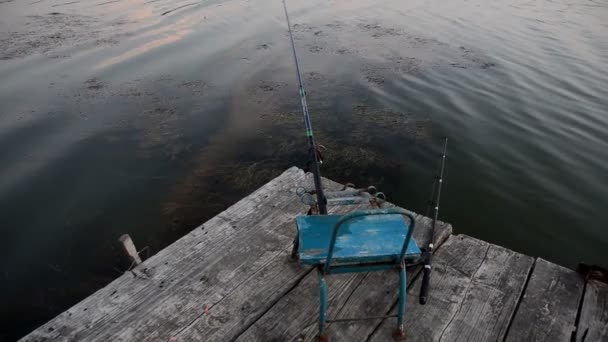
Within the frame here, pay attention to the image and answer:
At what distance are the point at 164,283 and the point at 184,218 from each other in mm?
2428

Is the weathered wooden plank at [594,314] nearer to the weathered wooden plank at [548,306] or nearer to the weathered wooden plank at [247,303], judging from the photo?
the weathered wooden plank at [548,306]

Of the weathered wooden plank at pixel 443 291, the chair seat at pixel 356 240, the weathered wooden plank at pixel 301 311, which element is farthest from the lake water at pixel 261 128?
the chair seat at pixel 356 240

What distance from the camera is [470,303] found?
3.15 meters

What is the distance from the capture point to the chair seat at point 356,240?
8.33 ft

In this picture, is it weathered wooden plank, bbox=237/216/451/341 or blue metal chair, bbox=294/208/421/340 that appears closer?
blue metal chair, bbox=294/208/421/340

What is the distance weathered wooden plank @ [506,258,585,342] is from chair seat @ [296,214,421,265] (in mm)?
1108

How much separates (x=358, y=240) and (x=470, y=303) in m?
1.20

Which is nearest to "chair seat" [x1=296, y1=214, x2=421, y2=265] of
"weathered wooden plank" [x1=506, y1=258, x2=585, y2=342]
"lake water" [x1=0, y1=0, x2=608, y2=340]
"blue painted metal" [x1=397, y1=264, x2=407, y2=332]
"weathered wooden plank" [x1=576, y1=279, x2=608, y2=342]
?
"blue painted metal" [x1=397, y1=264, x2=407, y2=332]

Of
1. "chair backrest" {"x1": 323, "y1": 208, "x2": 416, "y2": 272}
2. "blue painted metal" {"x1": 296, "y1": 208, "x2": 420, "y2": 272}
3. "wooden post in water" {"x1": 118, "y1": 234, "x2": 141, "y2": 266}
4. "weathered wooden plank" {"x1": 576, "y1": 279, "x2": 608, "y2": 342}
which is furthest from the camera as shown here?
"wooden post in water" {"x1": 118, "y1": 234, "x2": 141, "y2": 266}

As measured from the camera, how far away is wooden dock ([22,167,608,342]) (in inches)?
114

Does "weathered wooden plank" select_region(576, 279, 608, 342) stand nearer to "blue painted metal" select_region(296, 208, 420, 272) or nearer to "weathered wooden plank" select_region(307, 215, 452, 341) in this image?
"weathered wooden plank" select_region(307, 215, 452, 341)

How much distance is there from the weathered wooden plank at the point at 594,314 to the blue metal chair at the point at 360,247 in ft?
4.40

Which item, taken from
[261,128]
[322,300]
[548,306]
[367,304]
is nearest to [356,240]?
[322,300]

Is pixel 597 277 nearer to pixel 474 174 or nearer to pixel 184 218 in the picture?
pixel 474 174
